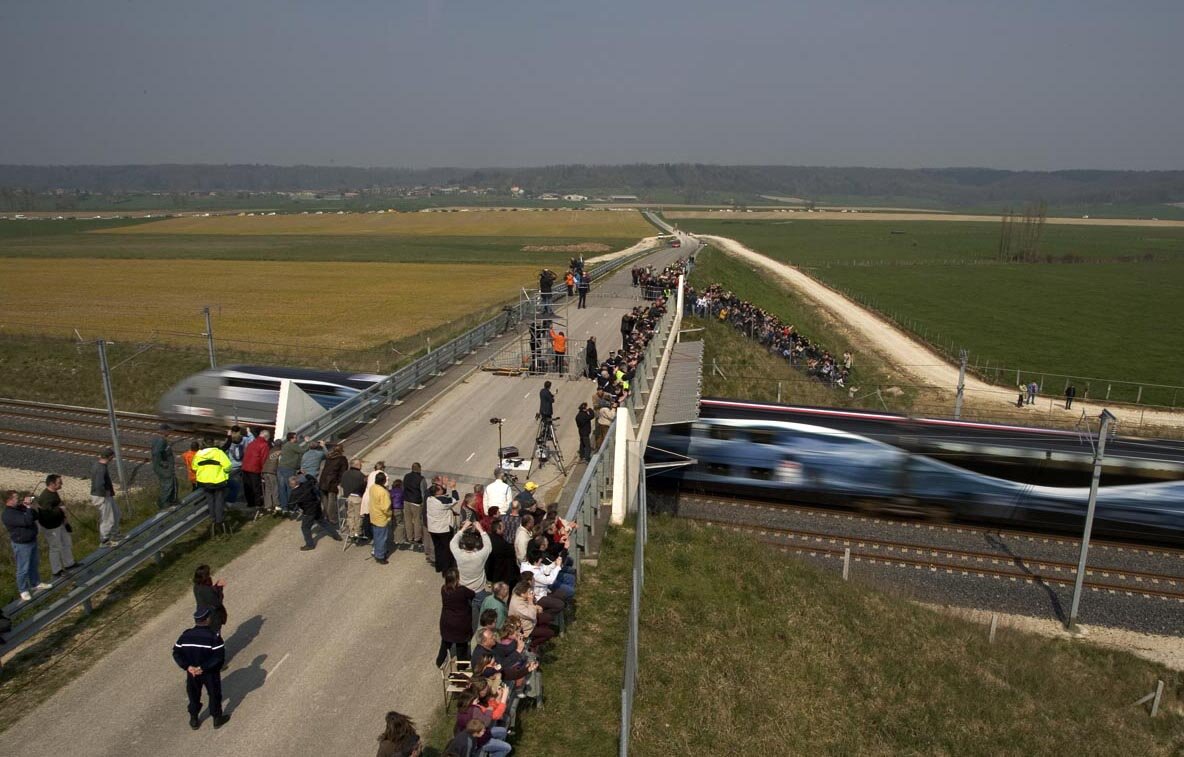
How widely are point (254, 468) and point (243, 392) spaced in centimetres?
1205

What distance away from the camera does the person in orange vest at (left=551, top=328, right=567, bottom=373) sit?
24812 millimetres

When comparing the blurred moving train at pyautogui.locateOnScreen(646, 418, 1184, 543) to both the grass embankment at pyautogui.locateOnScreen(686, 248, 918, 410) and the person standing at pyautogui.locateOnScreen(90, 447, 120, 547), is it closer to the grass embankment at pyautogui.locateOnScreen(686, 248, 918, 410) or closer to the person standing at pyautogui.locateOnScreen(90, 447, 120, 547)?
the grass embankment at pyautogui.locateOnScreen(686, 248, 918, 410)

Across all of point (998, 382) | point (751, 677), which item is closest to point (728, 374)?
point (998, 382)

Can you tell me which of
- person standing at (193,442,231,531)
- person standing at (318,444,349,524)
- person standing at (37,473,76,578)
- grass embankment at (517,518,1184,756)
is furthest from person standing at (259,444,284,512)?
grass embankment at (517,518,1184,756)

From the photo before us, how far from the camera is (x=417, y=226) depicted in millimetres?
→ 145000

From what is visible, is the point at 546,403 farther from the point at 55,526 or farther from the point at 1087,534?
the point at 1087,534

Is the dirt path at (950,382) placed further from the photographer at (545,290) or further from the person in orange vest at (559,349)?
the person in orange vest at (559,349)

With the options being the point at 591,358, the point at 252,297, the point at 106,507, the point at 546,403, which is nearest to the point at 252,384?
the point at 591,358

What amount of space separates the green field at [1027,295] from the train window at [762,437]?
1031 inches

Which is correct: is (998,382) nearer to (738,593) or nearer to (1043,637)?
(1043,637)

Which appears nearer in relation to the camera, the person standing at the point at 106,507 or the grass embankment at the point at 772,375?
the person standing at the point at 106,507

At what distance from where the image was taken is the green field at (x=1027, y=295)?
48.0 m

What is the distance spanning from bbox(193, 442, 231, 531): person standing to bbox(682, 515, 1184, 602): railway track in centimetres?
1104

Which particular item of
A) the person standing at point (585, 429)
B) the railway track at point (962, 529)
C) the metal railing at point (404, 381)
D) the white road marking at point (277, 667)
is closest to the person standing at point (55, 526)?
the white road marking at point (277, 667)
